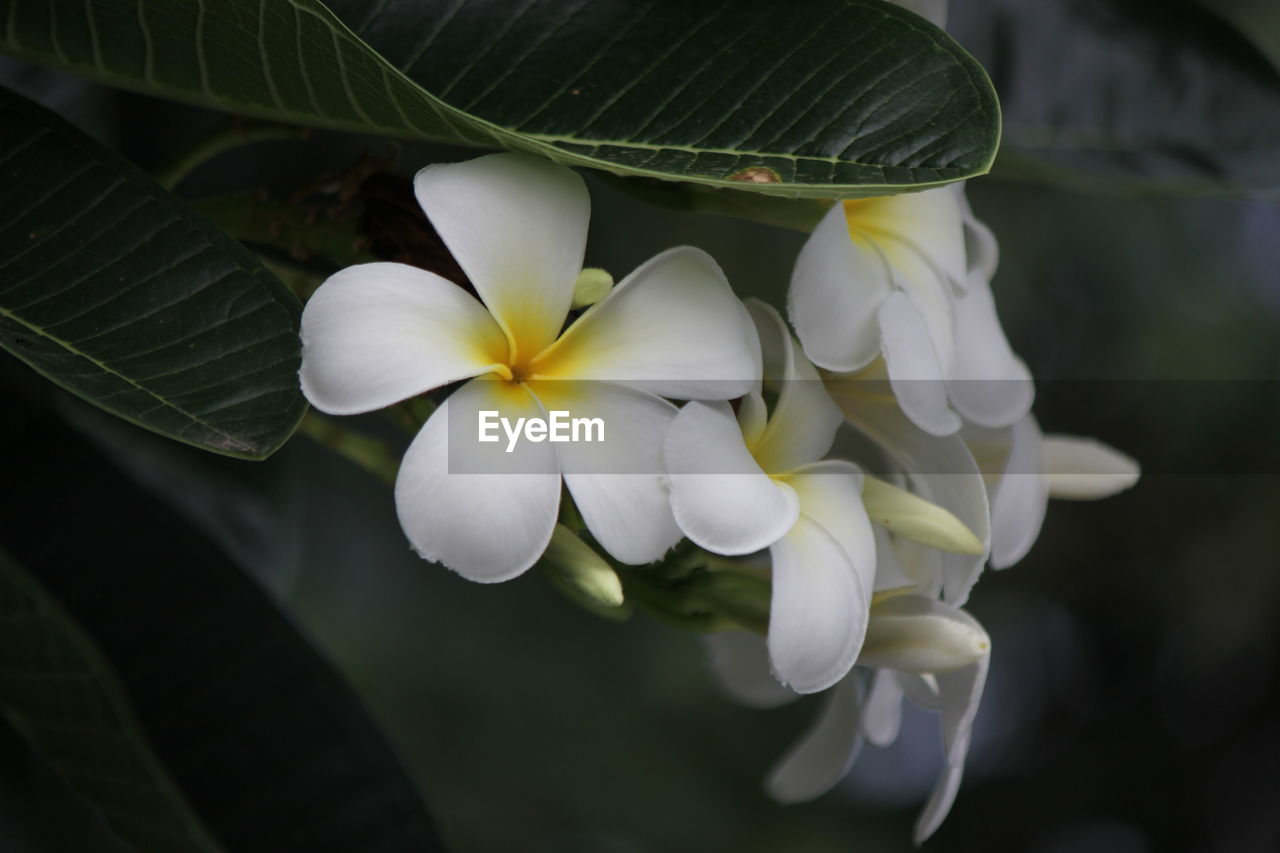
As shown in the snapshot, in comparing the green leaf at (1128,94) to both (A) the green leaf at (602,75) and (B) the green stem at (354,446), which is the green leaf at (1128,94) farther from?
(B) the green stem at (354,446)

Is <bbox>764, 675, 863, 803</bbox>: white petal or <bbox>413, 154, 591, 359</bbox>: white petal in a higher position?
<bbox>413, 154, 591, 359</bbox>: white petal

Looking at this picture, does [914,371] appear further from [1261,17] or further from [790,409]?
[1261,17]

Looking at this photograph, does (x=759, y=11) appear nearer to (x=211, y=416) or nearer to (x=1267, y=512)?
(x=211, y=416)

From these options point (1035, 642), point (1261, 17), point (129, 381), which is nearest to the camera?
point (129, 381)

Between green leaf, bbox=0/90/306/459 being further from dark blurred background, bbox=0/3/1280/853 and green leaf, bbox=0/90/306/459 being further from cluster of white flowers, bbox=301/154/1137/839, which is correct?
dark blurred background, bbox=0/3/1280/853

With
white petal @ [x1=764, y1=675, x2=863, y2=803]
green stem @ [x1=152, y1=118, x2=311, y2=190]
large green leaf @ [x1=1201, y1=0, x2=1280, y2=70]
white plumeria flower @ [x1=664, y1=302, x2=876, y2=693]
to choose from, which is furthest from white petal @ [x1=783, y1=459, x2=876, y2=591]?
large green leaf @ [x1=1201, y1=0, x2=1280, y2=70]

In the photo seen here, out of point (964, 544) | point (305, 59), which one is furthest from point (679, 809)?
point (305, 59)

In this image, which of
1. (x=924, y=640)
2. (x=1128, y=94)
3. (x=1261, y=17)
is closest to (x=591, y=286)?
(x=924, y=640)

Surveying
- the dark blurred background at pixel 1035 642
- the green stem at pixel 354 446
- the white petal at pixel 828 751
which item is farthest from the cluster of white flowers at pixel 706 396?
the dark blurred background at pixel 1035 642
